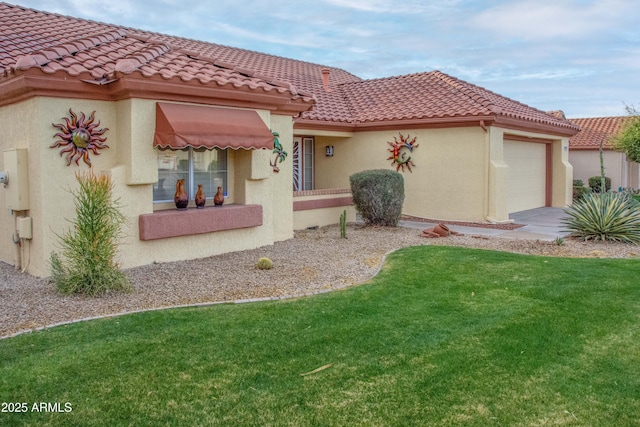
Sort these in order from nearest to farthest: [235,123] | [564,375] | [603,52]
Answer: [564,375] < [235,123] < [603,52]

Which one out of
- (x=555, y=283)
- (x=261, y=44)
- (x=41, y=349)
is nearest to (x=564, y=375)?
(x=555, y=283)

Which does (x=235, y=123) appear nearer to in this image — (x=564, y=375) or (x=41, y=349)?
(x=41, y=349)

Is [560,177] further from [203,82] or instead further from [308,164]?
[203,82]

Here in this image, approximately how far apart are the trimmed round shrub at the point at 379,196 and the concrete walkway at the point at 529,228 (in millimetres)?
1297

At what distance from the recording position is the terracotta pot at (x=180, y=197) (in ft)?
39.9

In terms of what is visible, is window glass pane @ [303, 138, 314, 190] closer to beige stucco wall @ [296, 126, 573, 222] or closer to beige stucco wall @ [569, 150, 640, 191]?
beige stucco wall @ [296, 126, 573, 222]

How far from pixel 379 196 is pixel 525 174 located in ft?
30.9

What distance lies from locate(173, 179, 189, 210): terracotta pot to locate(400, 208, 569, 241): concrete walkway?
8.30 m

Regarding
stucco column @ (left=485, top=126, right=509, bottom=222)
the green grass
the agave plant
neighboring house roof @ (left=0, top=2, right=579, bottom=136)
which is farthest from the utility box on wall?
stucco column @ (left=485, top=126, right=509, bottom=222)

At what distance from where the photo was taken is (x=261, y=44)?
28906mm

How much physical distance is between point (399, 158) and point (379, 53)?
17299mm

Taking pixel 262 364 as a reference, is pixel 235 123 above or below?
above

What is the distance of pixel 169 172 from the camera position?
12430mm

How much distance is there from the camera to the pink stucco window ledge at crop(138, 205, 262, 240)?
1146cm
